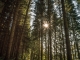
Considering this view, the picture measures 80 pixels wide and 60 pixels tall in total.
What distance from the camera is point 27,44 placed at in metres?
30.1

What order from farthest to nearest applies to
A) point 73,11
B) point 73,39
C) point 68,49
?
point 73,39
point 73,11
point 68,49

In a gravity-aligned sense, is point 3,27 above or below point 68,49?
above

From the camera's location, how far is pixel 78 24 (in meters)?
28.3

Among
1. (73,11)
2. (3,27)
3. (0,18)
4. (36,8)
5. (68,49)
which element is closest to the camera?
(68,49)

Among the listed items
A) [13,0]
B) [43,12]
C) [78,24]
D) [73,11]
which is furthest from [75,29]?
[13,0]

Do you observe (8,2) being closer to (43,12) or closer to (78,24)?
(43,12)

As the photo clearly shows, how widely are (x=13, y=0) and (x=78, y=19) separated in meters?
17.2

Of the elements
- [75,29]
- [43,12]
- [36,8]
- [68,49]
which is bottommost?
[68,49]

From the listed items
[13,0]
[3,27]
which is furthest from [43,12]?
[3,27]

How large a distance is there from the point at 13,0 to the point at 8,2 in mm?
1040

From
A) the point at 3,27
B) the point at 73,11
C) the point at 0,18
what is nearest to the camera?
the point at 0,18

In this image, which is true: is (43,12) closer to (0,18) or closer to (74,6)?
(0,18)

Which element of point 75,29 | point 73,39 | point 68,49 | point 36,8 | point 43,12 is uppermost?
point 36,8

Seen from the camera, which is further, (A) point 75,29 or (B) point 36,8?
(A) point 75,29
